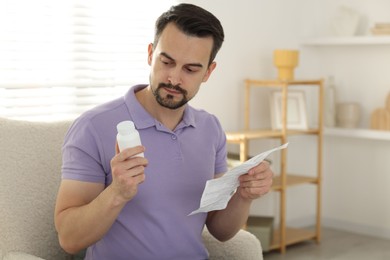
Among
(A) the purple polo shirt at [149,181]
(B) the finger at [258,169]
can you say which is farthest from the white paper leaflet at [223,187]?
(A) the purple polo shirt at [149,181]

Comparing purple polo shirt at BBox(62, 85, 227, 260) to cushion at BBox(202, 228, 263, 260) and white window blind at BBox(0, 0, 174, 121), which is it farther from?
white window blind at BBox(0, 0, 174, 121)

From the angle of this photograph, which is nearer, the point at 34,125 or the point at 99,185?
the point at 99,185

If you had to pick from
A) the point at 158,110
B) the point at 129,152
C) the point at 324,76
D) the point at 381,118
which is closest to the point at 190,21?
the point at 158,110

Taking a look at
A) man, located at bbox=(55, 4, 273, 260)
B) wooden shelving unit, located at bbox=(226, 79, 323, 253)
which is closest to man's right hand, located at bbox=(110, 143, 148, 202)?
man, located at bbox=(55, 4, 273, 260)

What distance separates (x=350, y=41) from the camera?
167 inches

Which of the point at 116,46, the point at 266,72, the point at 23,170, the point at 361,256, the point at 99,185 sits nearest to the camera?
the point at 99,185

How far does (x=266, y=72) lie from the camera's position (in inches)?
165

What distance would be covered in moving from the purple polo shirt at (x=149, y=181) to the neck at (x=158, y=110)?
27 mm

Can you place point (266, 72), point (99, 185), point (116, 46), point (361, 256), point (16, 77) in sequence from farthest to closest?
point (266, 72)
point (361, 256)
point (116, 46)
point (16, 77)
point (99, 185)

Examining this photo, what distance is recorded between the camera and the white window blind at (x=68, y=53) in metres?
2.95

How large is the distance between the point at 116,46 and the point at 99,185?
1.72 metres

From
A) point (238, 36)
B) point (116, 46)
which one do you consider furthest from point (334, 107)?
point (116, 46)

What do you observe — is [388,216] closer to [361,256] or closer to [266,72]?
[361,256]

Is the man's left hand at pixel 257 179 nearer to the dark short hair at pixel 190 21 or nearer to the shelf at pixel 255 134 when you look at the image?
the dark short hair at pixel 190 21
